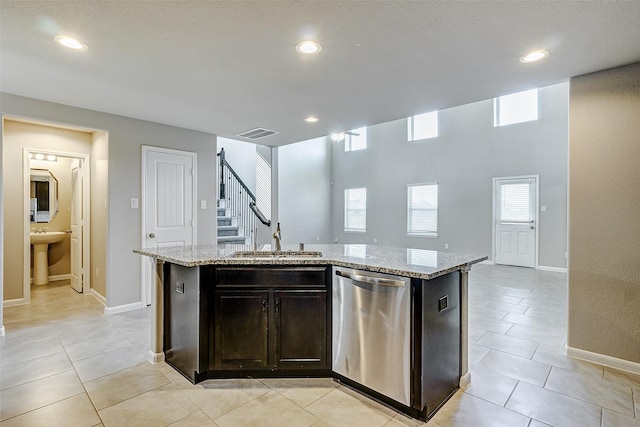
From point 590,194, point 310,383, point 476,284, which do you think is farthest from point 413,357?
point 476,284

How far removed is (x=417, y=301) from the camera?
6.42 feet

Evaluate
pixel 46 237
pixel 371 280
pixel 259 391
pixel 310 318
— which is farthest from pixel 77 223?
pixel 371 280

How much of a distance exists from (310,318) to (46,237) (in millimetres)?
4956

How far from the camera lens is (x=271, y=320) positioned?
7.94 ft

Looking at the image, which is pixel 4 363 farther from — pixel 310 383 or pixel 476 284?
pixel 476 284

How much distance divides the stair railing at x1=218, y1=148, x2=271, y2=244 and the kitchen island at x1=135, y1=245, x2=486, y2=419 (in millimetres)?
4831

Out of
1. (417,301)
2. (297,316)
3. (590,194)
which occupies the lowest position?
(297,316)

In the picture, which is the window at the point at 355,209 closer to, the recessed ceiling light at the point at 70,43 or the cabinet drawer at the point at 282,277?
the cabinet drawer at the point at 282,277

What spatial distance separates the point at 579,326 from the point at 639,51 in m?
2.20

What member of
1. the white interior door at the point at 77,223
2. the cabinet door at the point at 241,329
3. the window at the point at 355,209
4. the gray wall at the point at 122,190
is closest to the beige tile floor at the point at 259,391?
the cabinet door at the point at 241,329

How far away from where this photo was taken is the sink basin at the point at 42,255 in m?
5.09

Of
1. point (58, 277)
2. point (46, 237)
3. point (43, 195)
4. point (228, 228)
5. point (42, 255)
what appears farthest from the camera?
point (228, 228)

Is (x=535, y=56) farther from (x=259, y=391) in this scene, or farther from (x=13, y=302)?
(x=13, y=302)

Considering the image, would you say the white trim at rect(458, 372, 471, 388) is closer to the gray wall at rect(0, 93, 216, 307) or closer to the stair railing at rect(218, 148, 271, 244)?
the gray wall at rect(0, 93, 216, 307)
